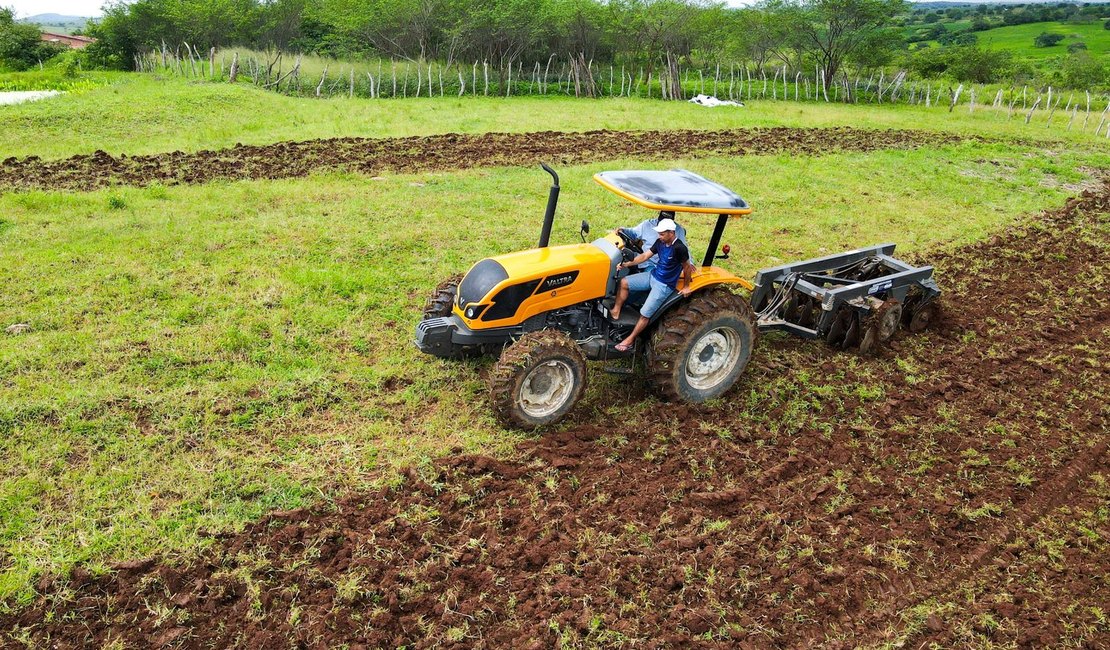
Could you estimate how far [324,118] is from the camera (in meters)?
18.7

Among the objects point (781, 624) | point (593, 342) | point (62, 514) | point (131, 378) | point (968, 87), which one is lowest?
point (781, 624)

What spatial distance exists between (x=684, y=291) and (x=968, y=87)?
3752 cm

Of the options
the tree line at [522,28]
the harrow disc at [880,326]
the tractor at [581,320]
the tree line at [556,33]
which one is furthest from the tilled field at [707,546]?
the tree line at [522,28]

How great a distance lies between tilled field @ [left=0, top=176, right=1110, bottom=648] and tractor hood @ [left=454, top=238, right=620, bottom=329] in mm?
1049

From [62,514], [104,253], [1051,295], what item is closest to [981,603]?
[62,514]

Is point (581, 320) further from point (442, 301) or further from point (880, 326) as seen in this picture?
point (880, 326)

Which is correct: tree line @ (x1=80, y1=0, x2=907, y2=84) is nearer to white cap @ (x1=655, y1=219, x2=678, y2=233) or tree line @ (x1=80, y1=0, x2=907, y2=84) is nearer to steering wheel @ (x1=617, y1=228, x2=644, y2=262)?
steering wheel @ (x1=617, y1=228, x2=644, y2=262)

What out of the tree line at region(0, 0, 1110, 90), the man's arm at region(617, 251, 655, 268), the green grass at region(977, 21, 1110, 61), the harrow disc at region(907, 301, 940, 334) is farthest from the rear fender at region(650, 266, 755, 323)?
the green grass at region(977, 21, 1110, 61)

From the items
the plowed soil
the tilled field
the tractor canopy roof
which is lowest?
the tilled field

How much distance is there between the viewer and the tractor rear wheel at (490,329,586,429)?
16.1 feet

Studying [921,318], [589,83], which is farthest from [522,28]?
[921,318]

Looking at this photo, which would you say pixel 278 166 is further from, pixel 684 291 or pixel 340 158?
pixel 684 291

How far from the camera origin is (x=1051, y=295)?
28.2 ft

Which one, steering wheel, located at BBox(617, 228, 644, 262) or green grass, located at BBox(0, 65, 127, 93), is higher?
green grass, located at BBox(0, 65, 127, 93)
